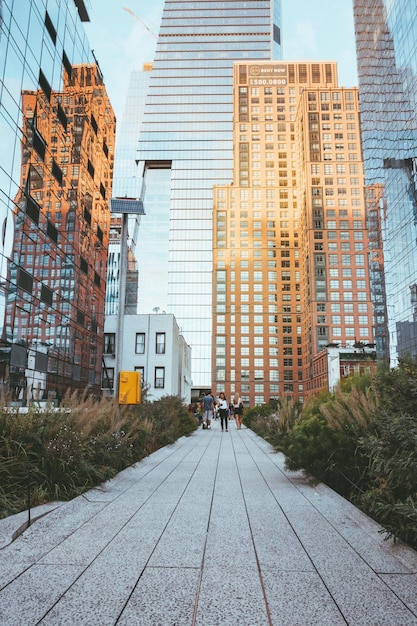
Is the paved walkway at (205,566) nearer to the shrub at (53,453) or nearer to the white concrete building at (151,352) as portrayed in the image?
the shrub at (53,453)

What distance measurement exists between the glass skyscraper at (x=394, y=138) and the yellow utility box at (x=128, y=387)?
149ft

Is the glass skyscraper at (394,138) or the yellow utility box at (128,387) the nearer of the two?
the yellow utility box at (128,387)

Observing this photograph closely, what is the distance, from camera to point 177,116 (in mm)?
166875

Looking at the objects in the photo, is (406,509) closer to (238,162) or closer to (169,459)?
(169,459)

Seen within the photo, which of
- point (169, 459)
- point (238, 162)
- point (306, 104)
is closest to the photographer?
point (169, 459)

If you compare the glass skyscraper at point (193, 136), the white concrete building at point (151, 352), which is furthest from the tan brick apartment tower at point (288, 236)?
the white concrete building at point (151, 352)

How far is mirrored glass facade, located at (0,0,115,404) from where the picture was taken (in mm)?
22953

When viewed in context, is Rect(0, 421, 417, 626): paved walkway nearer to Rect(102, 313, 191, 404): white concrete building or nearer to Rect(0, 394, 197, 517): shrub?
Rect(0, 394, 197, 517): shrub

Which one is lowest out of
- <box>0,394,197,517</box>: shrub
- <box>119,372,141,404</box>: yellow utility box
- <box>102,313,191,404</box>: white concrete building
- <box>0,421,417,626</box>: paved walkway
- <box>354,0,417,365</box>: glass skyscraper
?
<box>0,421,417,626</box>: paved walkway

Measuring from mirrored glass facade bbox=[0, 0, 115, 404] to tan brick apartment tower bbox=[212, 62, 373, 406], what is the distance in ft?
255

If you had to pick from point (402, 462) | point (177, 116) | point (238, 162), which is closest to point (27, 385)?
point (402, 462)

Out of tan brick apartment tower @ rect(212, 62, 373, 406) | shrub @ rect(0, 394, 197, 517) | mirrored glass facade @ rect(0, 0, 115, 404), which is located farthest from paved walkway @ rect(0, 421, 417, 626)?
tan brick apartment tower @ rect(212, 62, 373, 406)

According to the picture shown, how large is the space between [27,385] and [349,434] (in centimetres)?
2132

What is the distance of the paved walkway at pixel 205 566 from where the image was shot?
2.72m
